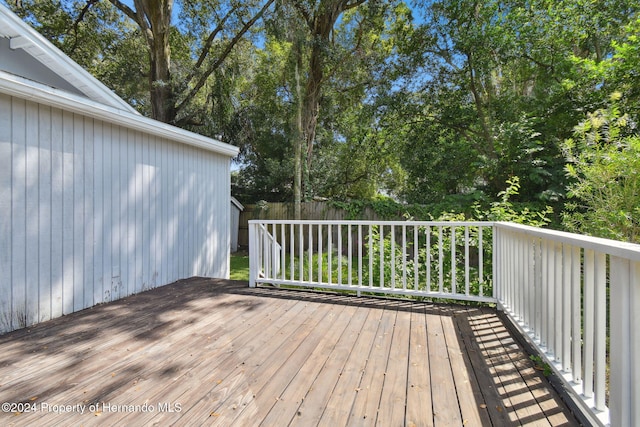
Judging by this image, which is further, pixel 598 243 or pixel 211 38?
pixel 211 38

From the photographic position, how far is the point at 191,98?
9078 mm

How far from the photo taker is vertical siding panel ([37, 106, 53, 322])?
2822mm

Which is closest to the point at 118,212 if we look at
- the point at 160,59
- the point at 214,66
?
the point at 160,59

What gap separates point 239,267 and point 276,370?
5.85 meters

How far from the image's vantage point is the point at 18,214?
2.68 metres

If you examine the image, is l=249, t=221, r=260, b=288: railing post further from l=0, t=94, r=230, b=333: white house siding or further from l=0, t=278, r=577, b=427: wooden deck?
l=0, t=94, r=230, b=333: white house siding

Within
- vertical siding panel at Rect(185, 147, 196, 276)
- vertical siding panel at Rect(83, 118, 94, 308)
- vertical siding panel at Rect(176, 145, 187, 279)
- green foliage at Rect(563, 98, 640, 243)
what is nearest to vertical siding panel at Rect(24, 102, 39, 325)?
vertical siding panel at Rect(83, 118, 94, 308)

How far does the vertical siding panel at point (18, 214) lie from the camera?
264cm

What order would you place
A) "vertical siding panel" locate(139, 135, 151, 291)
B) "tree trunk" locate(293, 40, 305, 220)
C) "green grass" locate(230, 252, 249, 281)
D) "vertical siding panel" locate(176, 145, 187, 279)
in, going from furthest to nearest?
"tree trunk" locate(293, 40, 305, 220), "green grass" locate(230, 252, 249, 281), "vertical siding panel" locate(176, 145, 187, 279), "vertical siding panel" locate(139, 135, 151, 291)

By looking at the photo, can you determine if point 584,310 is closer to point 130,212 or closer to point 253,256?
point 253,256

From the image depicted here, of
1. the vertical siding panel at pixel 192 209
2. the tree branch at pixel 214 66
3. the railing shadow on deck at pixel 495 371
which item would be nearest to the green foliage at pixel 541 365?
the railing shadow on deck at pixel 495 371

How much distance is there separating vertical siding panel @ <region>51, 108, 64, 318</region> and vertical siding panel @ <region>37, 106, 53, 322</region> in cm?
3

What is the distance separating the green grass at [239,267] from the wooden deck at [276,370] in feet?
11.2

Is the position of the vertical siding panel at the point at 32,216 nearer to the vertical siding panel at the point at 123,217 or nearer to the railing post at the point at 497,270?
the vertical siding panel at the point at 123,217
